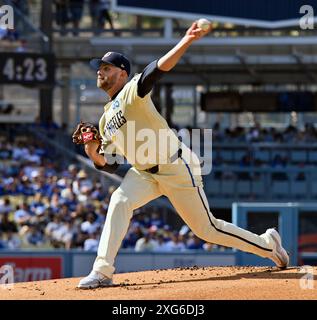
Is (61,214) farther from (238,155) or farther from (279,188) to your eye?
(238,155)

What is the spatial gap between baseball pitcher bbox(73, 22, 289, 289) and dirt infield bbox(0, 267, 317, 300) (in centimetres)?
28

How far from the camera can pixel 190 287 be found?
6566 mm

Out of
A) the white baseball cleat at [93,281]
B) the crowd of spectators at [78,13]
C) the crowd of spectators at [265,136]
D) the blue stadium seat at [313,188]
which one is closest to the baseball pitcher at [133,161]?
the white baseball cleat at [93,281]

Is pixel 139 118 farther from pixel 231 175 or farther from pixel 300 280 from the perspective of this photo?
pixel 231 175

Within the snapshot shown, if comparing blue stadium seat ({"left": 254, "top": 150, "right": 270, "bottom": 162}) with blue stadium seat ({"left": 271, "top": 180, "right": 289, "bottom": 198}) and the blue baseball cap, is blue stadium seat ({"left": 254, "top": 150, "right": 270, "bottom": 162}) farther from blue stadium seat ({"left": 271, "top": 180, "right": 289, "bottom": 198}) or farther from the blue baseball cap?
the blue baseball cap

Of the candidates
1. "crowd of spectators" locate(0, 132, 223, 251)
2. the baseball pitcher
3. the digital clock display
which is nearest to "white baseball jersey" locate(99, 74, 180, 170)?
the baseball pitcher

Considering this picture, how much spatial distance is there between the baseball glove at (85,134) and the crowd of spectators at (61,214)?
754 cm

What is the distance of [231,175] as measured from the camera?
816 inches

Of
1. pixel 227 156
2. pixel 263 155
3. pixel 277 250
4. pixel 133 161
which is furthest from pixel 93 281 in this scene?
pixel 227 156

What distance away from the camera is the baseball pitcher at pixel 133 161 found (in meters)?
6.67

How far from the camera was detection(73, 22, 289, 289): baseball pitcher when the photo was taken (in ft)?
21.9

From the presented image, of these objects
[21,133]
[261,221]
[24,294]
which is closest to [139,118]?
[24,294]

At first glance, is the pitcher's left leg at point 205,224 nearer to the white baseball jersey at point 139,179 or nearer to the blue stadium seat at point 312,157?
the white baseball jersey at point 139,179

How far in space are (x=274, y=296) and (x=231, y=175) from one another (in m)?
14.6
